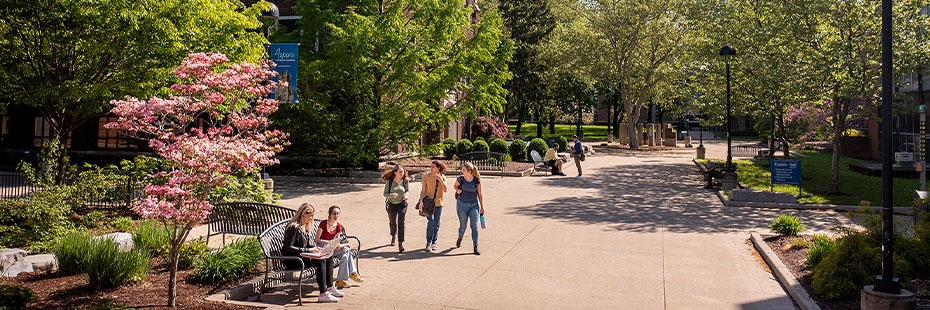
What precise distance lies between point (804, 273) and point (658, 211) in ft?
23.6

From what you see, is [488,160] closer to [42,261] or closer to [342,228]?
[342,228]

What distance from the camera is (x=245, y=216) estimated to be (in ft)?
35.2

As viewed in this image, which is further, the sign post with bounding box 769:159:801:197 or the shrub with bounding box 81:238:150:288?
the sign post with bounding box 769:159:801:197

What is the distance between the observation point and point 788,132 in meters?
42.3

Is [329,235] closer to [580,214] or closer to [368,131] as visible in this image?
[580,214]

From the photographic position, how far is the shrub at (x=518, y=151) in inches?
1319

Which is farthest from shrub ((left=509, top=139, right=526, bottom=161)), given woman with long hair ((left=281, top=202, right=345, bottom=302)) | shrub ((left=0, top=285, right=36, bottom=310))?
shrub ((left=0, top=285, right=36, bottom=310))

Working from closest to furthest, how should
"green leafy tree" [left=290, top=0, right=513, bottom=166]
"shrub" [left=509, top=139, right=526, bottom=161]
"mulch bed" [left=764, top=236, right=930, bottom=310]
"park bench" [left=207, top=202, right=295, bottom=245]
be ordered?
"mulch bed" [left=764, top=236, right=930, bottom=310]
"park bench" [left=207, top=202, right=295, bottom=245]
"green leafy tree" [left=290, top=0, right=513, bottom=166]
"shrub" [left=509, top=139, right=526, bottom=161]

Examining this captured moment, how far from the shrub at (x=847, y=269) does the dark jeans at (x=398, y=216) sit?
20.7 ft

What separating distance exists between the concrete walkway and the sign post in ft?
6.63

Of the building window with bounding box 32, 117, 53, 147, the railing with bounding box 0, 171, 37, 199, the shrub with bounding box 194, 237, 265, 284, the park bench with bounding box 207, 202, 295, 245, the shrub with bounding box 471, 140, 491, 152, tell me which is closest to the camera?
the shrub with bounding box 194, 237, 265, 284

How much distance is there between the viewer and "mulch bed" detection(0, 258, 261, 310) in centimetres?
735

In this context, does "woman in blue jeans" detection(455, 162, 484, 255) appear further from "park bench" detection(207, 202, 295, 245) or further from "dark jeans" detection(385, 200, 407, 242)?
"park bench" detection(207, 202, 295, 245)

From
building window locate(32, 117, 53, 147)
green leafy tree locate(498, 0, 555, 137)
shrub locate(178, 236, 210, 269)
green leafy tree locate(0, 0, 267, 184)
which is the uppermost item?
green leafy tree locate(498, 0, 555, 137)
